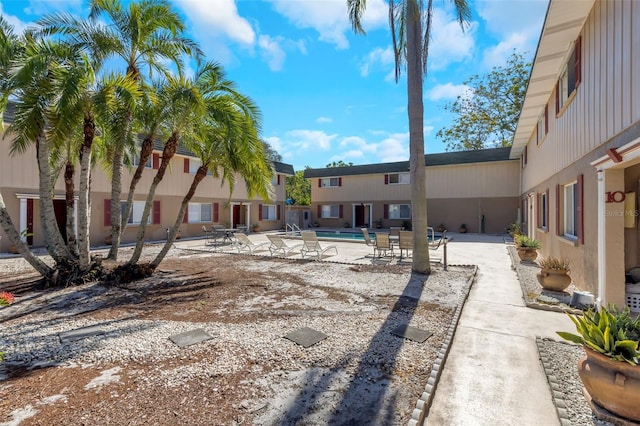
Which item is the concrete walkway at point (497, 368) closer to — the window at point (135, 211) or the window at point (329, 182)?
the window at point (135, 211)

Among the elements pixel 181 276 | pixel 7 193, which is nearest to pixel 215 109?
pixel 181 276

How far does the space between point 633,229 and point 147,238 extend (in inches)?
775

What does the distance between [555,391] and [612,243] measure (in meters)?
3.22

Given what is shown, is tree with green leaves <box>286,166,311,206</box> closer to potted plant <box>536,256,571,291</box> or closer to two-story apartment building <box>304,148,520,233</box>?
two-story apartment building <box>304,148,520,233</box>

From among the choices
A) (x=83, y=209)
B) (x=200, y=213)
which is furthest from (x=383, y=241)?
(x=200, y=213)

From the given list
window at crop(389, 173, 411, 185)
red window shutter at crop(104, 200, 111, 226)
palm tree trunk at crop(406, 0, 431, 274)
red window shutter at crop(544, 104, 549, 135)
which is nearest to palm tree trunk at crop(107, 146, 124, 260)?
palm tree trunk at crop(406, 0, 431, 274)

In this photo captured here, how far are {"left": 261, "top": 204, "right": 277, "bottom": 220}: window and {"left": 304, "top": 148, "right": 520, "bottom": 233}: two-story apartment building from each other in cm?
507

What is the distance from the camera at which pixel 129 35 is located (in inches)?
305

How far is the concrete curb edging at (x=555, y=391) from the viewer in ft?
8.81

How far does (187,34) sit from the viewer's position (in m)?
8.36

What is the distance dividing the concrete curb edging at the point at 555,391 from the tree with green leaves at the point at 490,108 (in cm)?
2848

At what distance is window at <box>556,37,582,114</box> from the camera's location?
21.6 ft

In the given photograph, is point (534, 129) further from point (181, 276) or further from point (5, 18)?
point (5, 18)

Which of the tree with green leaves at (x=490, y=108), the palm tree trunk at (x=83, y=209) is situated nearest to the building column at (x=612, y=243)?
the palm tree trunk at (x=83, y=209)
